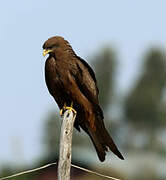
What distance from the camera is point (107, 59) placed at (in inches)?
2827

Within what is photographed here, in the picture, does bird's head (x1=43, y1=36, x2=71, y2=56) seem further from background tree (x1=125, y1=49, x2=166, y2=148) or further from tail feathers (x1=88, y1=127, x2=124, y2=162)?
background tree (x1=125, y1=49, x2=166, y2=148)

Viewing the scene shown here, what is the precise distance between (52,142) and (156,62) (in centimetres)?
1328

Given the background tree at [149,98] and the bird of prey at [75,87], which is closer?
the bird of prey at [75,87]

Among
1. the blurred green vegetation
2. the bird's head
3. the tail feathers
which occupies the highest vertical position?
the bird's head

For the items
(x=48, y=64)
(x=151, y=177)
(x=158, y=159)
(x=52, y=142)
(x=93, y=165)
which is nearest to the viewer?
(x=48, y=64)

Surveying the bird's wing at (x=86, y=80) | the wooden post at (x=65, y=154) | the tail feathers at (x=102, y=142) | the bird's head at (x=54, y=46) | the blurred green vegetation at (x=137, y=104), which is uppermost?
the bird's head at (x=54, y=46)

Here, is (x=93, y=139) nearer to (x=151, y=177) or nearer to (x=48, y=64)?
(x=48, y=64)

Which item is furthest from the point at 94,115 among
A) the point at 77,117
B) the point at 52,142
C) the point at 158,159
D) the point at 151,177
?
the point at 52,142

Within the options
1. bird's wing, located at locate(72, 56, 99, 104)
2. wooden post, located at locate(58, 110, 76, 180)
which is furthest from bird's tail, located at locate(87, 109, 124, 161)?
wooden post, located at locate(58, 110, 76, 180)

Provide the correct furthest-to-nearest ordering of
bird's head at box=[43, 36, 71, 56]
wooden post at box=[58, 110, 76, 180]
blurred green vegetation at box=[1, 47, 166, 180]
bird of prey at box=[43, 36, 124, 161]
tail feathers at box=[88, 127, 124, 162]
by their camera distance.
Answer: blurred green vegetation at box=[1, 47, 166, 180] < bird's head at box=[43, 36, 71, 56] < bird of prey at box=[43, 36, 124, 161] < tail feathers at box=[88, 127, 124, 162] < wooden post at box=[58, 110, 76, 180]

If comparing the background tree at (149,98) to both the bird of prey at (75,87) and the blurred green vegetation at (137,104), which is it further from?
the bird of prey at (75,87)

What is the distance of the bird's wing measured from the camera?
36.2ft

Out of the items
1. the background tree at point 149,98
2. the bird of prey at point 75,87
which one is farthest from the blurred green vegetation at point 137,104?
the bird of prey at point 75,87

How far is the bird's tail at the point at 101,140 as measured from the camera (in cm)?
1078
